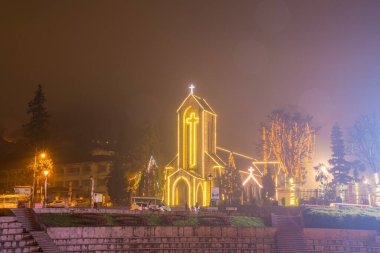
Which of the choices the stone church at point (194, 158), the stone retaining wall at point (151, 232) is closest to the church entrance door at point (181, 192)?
the stone church at point (194, 158)

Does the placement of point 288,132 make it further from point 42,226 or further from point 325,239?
point 42,226

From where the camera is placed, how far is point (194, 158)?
68438 mm

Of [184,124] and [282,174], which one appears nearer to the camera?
[184,124]

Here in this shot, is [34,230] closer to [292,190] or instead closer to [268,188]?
[268,188]

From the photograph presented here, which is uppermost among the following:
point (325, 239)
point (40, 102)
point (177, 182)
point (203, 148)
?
point (40, 102)

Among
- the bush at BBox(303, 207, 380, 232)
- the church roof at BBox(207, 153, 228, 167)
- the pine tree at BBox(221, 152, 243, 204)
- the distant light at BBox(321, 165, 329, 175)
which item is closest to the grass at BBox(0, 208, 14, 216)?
the bush at BBox(303, 207, 380, 232)

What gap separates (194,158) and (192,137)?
277 centimetres

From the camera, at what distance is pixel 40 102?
6047cm

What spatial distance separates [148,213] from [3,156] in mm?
68873

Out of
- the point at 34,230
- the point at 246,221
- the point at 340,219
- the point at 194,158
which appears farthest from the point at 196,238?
the point at 194,158

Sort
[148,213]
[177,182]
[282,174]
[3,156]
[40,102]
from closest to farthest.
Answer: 1. [148,213]
2. [40,102]
3. [177,182]
4. [282,174]
5. [3,156]

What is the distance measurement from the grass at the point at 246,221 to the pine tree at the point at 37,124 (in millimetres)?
28729

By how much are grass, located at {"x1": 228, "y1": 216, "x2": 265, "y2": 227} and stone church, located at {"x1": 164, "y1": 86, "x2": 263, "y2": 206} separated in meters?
23.4

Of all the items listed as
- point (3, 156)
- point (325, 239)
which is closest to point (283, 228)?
point (325, 239)
